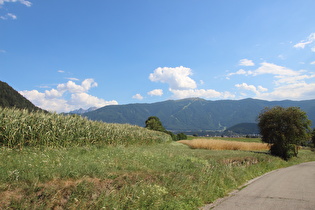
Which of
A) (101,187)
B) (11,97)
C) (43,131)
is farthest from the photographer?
(11,97)

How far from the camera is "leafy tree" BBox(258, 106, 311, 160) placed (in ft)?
77.1

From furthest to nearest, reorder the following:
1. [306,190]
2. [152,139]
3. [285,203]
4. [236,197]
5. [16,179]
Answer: [152,139] < [306,190] < [236,197] < [285,203] < [16,179]

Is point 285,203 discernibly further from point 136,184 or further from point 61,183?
point 61,183

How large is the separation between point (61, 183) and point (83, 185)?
552 millimetres

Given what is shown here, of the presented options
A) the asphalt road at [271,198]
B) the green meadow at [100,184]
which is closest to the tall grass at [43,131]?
the green meadow at [100,184]

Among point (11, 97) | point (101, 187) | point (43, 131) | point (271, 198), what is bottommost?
point (271, 198)

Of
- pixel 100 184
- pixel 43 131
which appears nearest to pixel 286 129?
pixel 43 131

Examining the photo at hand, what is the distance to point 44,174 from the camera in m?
5.95

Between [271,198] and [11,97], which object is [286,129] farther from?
[11,97]

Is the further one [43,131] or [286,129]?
[286,129]

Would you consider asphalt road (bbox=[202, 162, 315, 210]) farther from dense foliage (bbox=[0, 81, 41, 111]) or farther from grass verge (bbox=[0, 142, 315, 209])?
dense foliage (bbox=[0, 81, 41, 111])

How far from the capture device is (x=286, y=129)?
77.8 feet

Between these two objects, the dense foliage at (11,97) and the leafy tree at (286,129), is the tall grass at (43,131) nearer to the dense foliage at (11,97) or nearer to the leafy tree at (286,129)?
the leafy tree at (286,129)

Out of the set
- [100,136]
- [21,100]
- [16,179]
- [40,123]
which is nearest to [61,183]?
[16,179]
